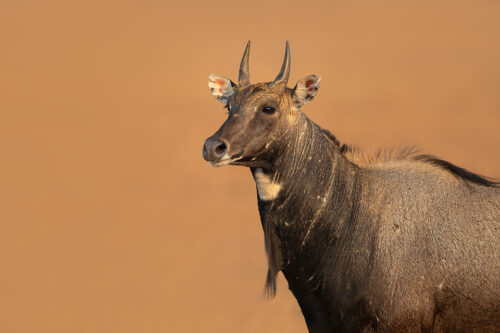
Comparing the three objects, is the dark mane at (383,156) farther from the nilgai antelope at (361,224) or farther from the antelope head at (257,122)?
the antelope head at (257,122)

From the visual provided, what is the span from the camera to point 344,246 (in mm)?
6785

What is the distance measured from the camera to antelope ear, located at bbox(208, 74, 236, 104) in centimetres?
781

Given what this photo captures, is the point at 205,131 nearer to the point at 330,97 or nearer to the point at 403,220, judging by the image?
the point at 330,97

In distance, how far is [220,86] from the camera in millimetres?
7934

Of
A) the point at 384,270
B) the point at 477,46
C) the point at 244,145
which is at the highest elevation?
the point at 477,46

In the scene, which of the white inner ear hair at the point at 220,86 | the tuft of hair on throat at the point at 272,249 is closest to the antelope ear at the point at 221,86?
the white inner ear hair at the point at 220,86

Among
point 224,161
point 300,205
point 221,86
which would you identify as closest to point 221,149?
point 224,161

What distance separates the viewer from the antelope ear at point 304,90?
23.6ft

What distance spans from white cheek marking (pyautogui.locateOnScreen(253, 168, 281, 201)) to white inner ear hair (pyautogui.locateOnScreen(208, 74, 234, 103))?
136 cm

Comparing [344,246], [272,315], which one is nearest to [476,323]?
[344,246]

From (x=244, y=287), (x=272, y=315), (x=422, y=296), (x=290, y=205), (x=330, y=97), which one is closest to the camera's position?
(x=422, y=296)

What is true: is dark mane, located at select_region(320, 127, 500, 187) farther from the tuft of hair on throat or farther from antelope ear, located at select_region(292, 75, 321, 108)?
the tuft of hair on throat

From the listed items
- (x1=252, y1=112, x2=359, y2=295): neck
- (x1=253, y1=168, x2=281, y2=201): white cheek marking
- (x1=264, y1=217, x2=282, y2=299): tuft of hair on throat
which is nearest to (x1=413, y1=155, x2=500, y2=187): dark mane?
(x1=252, y1=112, x2=359, y2=295): neck

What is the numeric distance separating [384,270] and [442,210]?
103 centimetres
